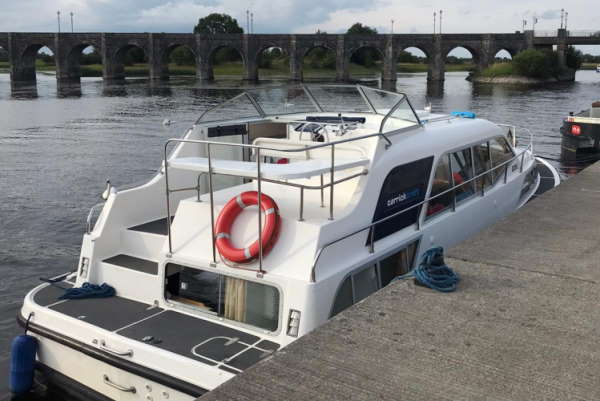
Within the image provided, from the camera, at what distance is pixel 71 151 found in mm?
23969

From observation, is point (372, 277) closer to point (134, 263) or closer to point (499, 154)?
point (134, 263)

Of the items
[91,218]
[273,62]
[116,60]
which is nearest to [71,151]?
[91,218]

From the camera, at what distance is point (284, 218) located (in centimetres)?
607

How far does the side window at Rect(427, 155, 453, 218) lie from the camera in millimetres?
7580

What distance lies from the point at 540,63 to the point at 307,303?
3041 inches

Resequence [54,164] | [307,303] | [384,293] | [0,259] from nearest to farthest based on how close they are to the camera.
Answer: [307,303], [384,293], [0,259], [54,164]

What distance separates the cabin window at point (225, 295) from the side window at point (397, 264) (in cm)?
146

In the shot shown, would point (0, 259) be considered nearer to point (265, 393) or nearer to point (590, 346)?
point (265, 393)

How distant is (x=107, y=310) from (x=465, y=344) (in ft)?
11.8

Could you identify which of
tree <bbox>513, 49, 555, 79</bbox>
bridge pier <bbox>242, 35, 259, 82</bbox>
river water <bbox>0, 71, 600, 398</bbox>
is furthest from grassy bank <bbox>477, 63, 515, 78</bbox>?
bridge pier <bbox>242, 35, 259, 82</bbox>

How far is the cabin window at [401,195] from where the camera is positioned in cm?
669

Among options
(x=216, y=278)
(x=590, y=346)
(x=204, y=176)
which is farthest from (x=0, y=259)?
(x=590, y=346)

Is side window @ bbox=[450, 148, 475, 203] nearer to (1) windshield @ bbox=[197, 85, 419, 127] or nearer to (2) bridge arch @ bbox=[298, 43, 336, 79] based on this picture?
(1) windshield @ bbox=[197, 85, 419, 127]

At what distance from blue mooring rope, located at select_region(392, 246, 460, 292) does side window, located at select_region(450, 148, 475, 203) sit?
1731 millimetres
